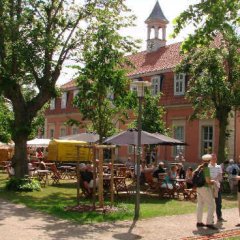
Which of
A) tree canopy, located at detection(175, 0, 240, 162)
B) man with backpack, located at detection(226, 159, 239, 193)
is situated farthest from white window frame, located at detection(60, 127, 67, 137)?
man with backpack, located at detection(226, 159, 239, 193)

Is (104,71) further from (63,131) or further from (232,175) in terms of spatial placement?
(63,131)

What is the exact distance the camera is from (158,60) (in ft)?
118

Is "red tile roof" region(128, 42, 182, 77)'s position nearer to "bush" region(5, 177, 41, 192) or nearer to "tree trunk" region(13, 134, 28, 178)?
"tree trunk" region(13, 134, 28, 178)

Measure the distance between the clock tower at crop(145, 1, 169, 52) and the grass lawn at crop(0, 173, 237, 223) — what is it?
73.7 feet

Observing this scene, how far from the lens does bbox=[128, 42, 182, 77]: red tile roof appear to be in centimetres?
3369

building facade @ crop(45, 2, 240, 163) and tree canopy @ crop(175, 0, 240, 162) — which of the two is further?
building facade @ crop(45, 2, 240, 163)

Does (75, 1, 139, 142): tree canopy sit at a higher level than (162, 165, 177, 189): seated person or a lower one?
higher

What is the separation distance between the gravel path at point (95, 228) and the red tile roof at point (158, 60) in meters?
22.0

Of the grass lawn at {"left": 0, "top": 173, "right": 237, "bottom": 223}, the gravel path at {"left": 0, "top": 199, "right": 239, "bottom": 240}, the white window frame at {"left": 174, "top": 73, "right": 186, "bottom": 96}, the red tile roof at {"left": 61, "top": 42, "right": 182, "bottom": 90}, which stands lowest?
the gravel path at {"left": 0, "top": 199, "right": 239, "bottom": 240}

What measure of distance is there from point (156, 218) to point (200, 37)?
17.1 ft

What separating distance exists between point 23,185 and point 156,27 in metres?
25.8

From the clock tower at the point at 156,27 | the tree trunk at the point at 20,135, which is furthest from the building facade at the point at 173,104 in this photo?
the tree trunk at the point at 20,135

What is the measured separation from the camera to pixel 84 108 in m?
21.8

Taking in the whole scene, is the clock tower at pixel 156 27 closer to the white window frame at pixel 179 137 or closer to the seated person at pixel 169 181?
the white window frame at pixel 179 137
